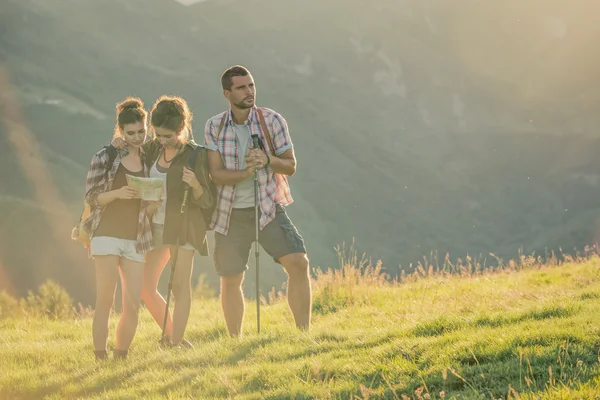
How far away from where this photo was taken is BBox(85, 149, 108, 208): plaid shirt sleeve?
256 inches

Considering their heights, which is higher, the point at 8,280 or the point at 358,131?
the point at 358,131

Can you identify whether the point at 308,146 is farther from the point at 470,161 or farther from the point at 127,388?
the point at 127,388

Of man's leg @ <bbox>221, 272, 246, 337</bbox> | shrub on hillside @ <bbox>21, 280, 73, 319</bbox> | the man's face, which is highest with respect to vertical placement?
the man's face

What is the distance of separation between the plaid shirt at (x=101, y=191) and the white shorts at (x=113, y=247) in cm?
7

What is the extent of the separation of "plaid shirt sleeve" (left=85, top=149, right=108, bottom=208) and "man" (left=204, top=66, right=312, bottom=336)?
99 cm

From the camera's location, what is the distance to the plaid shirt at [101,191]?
650 cm

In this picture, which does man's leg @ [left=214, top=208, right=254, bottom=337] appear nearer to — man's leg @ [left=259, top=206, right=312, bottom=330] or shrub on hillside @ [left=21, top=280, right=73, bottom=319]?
man's leg @ [left=259, top=206, right=312, bottom=330]

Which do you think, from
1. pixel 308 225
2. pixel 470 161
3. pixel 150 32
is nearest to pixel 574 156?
pixel 470 161

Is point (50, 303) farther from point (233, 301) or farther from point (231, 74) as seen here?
point (231, 74)

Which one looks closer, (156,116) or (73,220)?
(156,116)

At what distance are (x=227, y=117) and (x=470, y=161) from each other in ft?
470

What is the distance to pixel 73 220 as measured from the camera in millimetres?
77250

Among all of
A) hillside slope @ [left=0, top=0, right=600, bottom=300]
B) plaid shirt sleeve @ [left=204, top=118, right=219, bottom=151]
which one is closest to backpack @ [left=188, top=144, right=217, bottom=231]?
plaid shirt sleeve @ [left=204, top=118, right=219, bottom=151]

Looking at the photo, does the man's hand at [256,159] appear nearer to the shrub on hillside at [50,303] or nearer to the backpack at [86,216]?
the backpack at [86,216]
